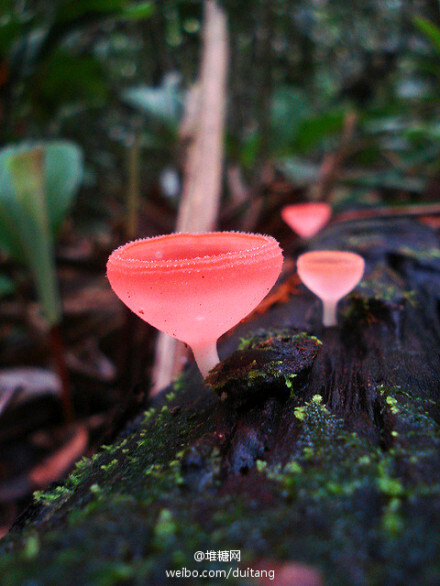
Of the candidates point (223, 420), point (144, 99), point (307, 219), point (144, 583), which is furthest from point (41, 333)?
point (144, 583)

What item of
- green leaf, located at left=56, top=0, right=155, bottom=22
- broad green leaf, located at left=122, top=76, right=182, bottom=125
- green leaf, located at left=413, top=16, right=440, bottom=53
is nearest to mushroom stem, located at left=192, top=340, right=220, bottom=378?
green leaf, located at left=56, top=0, right=155, bottom=22

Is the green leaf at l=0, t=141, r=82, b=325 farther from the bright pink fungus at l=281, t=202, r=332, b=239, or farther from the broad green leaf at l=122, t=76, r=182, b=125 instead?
the broad green leaf at l=122, t=76, r=182, b=125

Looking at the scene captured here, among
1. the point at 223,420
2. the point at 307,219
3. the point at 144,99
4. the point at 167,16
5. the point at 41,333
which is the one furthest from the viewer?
the point at 144,99

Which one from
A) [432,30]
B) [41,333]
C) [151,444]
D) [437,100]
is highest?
[432,30]

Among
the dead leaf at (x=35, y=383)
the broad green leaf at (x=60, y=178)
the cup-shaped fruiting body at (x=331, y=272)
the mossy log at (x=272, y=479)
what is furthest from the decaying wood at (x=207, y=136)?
the mossy log at (x=272, y=479)

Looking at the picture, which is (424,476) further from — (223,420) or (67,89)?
(67,89)

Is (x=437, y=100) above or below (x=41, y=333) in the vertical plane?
above

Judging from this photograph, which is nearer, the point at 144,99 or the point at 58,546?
the point at 58,546
